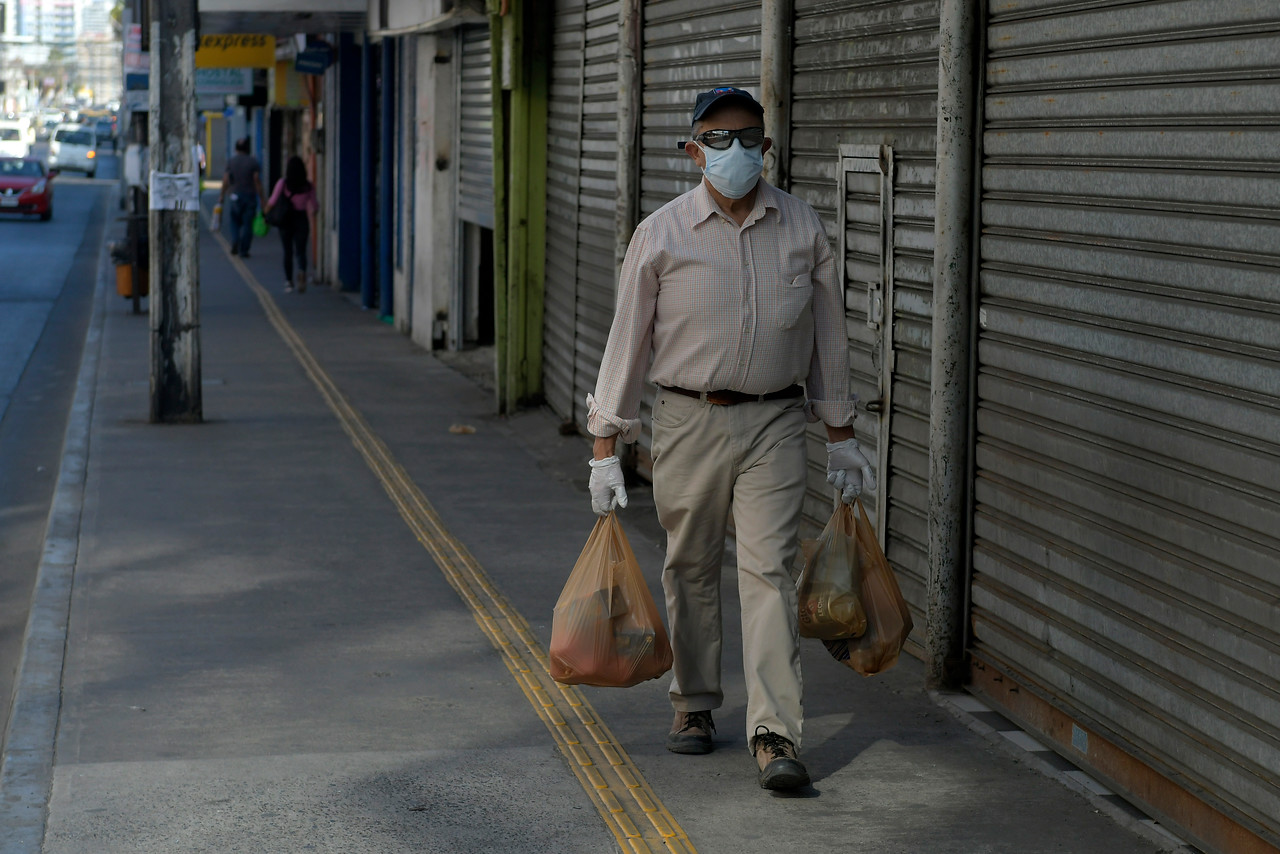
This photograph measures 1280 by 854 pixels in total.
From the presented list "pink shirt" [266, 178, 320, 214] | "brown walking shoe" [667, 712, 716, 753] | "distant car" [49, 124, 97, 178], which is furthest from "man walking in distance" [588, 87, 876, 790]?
"distant car" [49, 124, 97, 178]

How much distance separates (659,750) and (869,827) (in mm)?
875

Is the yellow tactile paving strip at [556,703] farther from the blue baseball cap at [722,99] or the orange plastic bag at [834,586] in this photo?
the blue baseball cap at [722,99]

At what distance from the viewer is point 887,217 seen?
6.75m

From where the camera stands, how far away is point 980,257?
595 cm

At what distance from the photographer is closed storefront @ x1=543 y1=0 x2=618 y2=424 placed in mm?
11297

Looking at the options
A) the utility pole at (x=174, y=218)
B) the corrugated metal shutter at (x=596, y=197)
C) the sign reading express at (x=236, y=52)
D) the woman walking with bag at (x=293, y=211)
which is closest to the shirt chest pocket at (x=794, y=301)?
the corrugated metal shutter at (x=596, y=197)

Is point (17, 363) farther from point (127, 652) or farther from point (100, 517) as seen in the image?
point (127, 652)

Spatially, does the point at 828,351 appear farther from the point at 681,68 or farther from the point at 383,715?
the point at 681,68

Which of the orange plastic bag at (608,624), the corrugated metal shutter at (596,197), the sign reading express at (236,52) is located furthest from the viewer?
the sign reading express at (236,52)

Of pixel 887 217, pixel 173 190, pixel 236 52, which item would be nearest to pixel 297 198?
pixel 236 52

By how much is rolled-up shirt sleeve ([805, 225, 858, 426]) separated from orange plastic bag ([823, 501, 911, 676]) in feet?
1.06

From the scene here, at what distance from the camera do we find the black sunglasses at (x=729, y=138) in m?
5.03

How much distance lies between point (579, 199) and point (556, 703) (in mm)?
6534

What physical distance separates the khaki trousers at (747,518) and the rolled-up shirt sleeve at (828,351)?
104 millimetres
